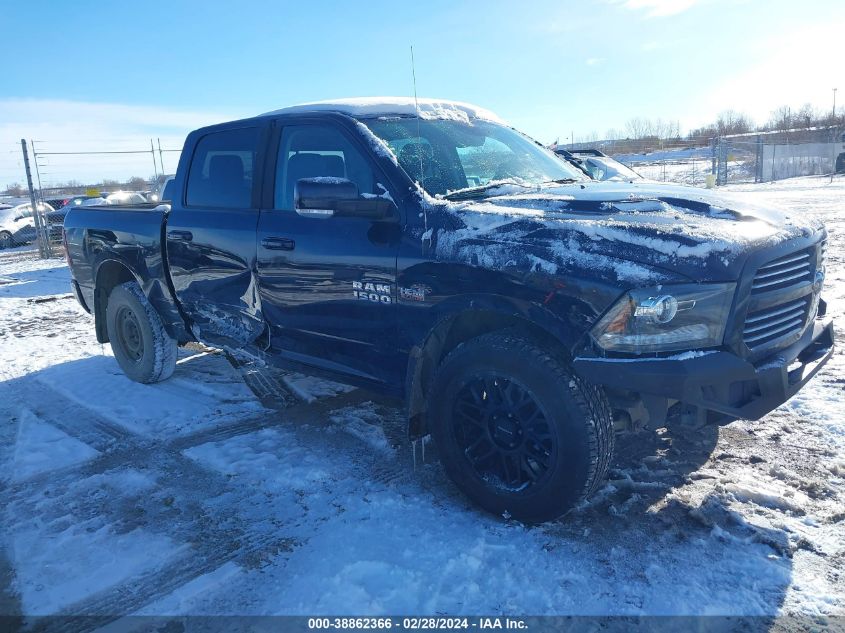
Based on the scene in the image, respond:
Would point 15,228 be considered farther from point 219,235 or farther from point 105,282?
point 219,235

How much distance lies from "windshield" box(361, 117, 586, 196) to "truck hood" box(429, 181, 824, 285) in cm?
38

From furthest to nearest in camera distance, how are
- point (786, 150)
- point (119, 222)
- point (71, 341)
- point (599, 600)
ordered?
point (786, 150) < point (71, 341) < point (119, 222) < point (599, 600)

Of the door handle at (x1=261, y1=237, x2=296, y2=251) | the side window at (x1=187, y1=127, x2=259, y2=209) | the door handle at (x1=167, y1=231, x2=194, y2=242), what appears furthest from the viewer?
the door handle at (x1=167, y1=231, x2=194, y2=242)

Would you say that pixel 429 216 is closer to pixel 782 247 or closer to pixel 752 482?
pixel 782 247

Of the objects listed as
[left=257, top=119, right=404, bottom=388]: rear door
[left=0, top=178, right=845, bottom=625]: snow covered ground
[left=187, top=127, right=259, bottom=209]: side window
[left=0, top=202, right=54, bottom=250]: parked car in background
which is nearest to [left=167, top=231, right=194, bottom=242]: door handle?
[left=187, top=127, right=259, bottom=209]: side window

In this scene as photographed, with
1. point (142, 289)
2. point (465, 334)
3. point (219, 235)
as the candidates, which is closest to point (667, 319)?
point (465, 334)

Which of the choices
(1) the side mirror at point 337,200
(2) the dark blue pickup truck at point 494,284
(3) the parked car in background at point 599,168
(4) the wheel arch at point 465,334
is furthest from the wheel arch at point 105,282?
(3) the parked car in background at point 599,168

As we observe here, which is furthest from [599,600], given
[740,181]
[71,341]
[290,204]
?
[740,181]

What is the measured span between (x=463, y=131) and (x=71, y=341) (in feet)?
18.0

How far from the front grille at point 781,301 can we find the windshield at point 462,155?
1.47 meters

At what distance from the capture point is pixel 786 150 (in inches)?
1334

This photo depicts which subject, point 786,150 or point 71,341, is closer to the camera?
point 71,341

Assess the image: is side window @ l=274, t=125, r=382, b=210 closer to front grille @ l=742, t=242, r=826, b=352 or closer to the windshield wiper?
the windshield wiper

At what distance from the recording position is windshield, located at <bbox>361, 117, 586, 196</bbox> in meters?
3.48
